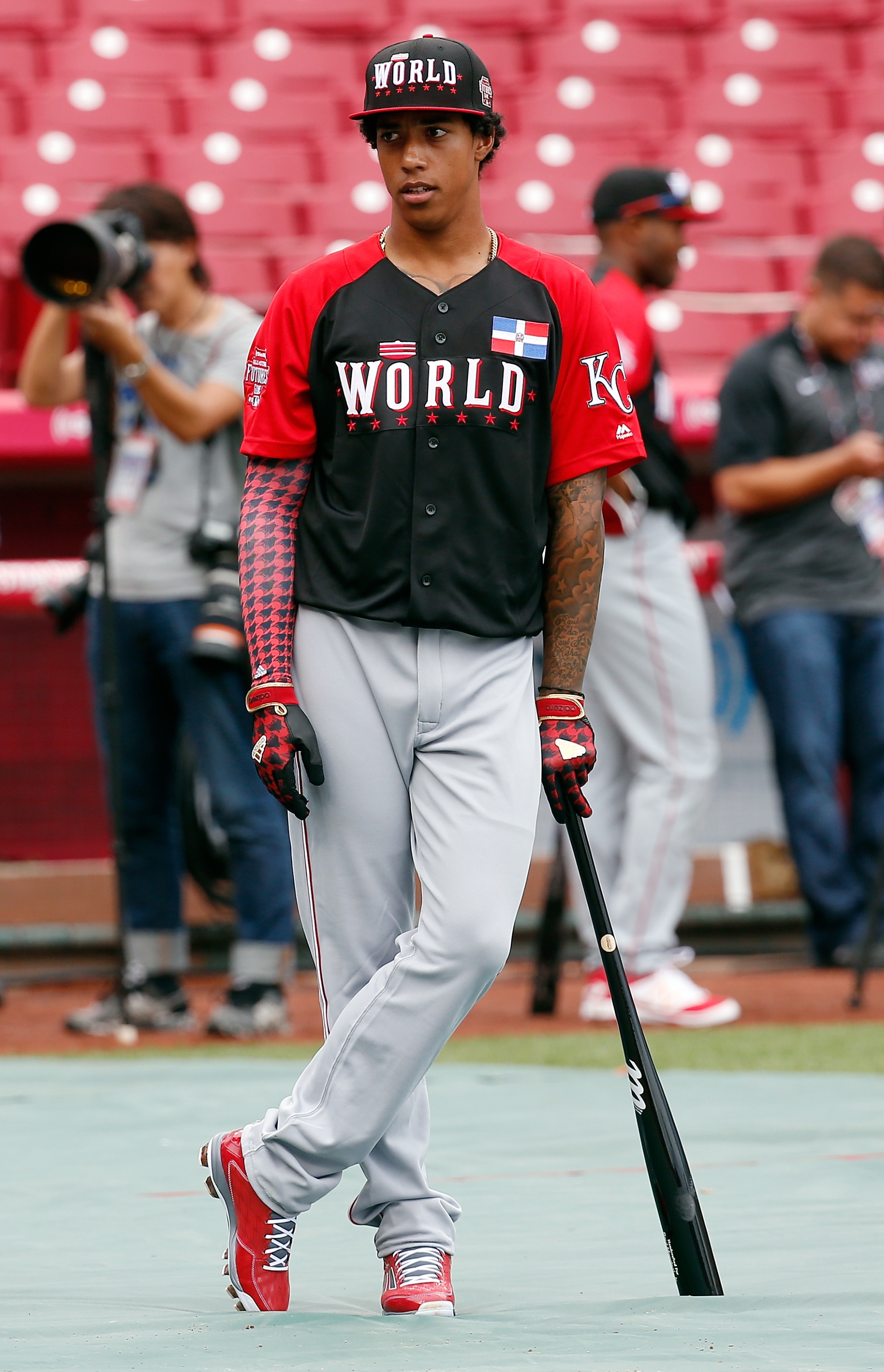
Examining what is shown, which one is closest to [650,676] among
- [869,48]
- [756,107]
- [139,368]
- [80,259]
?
[139,368]

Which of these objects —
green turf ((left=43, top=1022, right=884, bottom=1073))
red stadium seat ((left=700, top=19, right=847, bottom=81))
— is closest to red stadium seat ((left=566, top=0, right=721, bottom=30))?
red stadium seat ((left=700, top=19, right=847, bottom=81))

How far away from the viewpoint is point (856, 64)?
9891 mm

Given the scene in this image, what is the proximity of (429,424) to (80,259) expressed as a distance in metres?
2.40

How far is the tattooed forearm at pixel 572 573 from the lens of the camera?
8.25 ft

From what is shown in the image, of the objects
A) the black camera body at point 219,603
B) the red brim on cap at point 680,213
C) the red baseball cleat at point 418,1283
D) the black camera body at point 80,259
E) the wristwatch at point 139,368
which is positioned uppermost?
the red brim on cap at point 680,213

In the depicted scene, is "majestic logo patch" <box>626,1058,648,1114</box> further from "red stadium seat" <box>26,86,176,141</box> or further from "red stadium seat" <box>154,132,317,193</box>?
"red stadium seat" <box>26,86,176,141</box>

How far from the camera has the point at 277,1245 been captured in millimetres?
2334

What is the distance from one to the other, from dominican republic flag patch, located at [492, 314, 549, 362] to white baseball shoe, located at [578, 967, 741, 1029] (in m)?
2.62

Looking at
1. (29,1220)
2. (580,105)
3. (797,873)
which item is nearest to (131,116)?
(580,105)

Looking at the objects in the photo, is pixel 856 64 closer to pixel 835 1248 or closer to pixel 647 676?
pixel 647 676

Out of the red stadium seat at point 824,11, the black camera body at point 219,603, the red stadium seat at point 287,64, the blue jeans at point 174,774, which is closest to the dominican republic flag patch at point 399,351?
the black camera body at point 219,603

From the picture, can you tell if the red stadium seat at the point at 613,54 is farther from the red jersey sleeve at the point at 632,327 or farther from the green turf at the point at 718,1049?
the green turf at the point at 718,1049

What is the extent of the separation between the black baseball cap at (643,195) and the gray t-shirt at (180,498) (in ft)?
3.21

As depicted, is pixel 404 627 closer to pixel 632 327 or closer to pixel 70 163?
pixel 632 327
